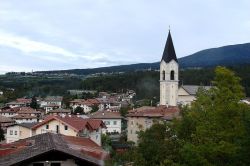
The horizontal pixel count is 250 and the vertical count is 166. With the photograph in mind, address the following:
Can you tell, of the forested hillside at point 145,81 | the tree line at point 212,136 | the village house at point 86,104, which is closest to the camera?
the tree line at point 212,136

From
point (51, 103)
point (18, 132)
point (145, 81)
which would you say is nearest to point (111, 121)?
point (18, 132)

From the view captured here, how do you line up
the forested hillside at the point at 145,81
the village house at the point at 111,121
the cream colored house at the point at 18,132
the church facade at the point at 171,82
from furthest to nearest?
the forested hillside at the point at 145,81 < the church facade at the point at 171,82 < the village house at the point at 111,121 < the cream colored house at the point at 18,132

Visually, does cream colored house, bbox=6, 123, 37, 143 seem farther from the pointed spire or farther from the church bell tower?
the pointed spire

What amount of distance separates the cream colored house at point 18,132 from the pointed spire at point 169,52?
50.1m

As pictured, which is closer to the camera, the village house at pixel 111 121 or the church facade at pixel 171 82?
the village house at pixel 111 121

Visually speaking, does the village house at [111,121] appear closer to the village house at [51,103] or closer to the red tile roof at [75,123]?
the red tile roof at [75,123]

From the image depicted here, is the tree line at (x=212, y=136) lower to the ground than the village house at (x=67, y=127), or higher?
higher

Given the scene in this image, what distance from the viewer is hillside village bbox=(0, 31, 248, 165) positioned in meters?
16.7

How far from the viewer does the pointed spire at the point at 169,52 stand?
99125 millimetres

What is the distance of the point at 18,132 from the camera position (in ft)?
168

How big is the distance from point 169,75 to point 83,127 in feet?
187

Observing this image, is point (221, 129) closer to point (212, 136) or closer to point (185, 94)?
point (212, 136)

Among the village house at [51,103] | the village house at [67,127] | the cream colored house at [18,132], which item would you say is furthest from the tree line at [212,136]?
the village house at [51,103]

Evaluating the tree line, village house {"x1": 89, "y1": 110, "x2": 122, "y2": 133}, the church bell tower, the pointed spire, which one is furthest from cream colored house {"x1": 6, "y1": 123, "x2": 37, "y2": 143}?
the pointed spire
